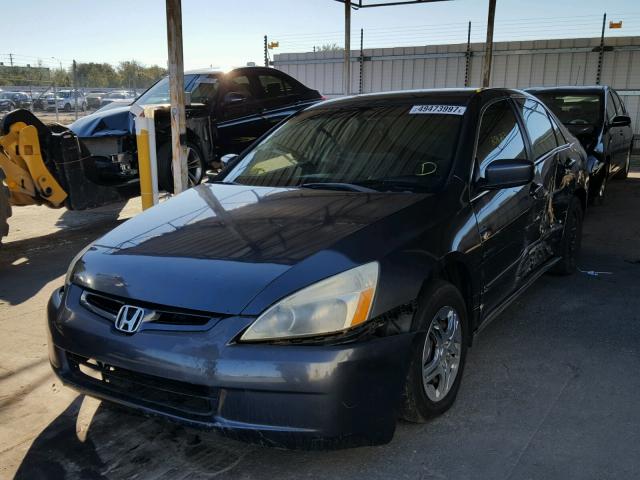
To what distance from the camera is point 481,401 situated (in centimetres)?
311

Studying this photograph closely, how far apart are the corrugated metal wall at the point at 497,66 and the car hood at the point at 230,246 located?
16.2 meters

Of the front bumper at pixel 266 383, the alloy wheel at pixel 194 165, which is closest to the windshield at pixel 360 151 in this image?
the front bumper at pixel 266 383

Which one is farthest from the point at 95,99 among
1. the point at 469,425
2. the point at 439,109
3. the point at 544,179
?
the point at 469,425

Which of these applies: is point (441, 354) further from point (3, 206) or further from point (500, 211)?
point (3, 206)

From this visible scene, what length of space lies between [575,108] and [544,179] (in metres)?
5.16

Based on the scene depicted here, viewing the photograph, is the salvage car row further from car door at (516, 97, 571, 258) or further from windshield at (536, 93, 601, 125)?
windshield at (536, 93, 601, 125)

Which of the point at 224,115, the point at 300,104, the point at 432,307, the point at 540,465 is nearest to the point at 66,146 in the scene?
the point at 224,115

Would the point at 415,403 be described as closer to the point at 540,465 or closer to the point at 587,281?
the point at 540,465

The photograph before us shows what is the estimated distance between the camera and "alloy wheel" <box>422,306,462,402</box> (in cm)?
275

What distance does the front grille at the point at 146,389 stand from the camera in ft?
7.44

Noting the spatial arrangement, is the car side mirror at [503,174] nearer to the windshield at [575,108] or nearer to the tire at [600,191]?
the tire at [600,191]

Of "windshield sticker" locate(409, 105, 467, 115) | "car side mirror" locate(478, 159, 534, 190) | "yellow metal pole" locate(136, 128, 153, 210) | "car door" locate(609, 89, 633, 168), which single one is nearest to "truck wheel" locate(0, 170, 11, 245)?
"yellow metal pole" locate(136, 128, 153, 210)

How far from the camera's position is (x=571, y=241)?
16.9 feet

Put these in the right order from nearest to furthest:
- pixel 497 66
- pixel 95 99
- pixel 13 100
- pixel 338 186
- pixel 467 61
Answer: pixel 338 186
pixel 497 66
pixel 467 61
pixel 13 100
pixel 95 99
